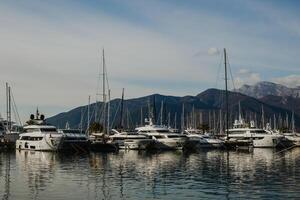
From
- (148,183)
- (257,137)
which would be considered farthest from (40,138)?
(148,183)

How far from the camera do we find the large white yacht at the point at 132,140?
11288 centimetres

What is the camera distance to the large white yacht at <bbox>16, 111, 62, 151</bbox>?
104 m

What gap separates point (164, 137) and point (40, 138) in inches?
1172

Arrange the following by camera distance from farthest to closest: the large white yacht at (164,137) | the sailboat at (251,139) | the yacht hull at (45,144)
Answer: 1. the sailboat at (251,139)
2. the large white yacht at (164,137)
3. the yacht hull at (45,144)

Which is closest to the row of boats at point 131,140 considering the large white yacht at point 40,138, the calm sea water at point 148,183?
the large white yacht at point 40,138

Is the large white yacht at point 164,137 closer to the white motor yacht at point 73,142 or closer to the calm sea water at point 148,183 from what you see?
the white motor yacht at point 73,142

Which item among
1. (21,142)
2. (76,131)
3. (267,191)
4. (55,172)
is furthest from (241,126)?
(267,191)

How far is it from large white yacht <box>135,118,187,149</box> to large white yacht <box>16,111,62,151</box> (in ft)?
79.1

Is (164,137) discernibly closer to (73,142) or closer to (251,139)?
(73,142)

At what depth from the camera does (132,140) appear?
4483 inches

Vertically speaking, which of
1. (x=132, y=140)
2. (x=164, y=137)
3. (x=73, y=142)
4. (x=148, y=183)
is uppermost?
(x=164, y=137)

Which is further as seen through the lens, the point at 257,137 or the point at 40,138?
the point at 257,137

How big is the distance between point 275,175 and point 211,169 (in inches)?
413

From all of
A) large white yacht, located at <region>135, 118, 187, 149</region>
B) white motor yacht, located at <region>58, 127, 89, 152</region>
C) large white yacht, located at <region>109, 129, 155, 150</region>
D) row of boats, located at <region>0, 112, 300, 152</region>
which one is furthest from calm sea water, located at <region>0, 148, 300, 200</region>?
large white yacht, located at <region>135, 118, 187, 149</region>
